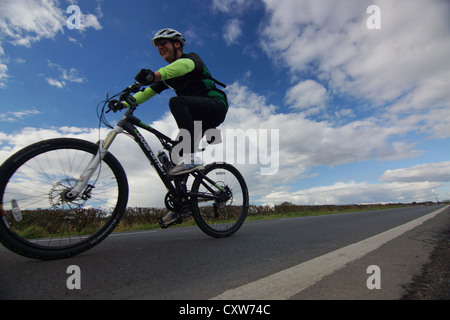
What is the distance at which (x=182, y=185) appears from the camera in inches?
129

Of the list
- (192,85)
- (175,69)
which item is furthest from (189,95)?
(175,69)

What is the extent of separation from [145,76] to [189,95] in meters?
0.86

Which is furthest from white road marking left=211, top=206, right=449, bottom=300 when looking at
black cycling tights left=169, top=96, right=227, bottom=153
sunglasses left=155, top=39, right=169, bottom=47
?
sunglasses left=155, top=39, right=169, bottom=47

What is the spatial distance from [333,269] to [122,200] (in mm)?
2148

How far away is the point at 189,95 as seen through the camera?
3.48 m

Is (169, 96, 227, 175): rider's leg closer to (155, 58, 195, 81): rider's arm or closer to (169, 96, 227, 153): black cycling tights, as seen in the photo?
(169, 96, 227, 153): black cycling tights

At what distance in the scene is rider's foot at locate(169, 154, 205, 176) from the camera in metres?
3.20

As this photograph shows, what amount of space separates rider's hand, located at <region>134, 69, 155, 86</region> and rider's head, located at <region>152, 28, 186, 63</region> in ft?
3.32

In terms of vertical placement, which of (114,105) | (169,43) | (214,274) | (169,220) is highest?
(169,43)

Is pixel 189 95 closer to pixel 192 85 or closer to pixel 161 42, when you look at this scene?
pixel 192 85
